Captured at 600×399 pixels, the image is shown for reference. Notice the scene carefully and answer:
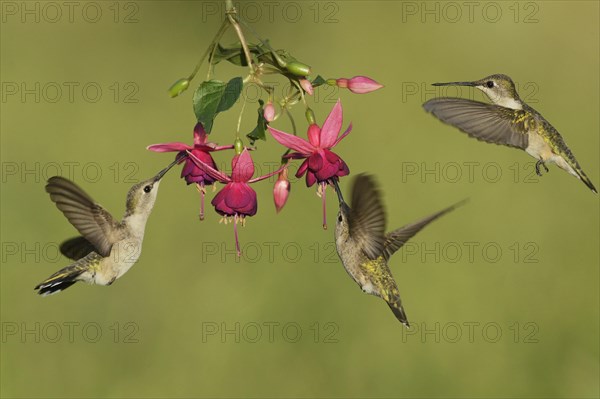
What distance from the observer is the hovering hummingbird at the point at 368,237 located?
1467mm

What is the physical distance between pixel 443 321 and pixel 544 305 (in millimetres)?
632

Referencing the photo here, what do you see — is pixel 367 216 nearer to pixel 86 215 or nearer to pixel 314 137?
pixel 314 137

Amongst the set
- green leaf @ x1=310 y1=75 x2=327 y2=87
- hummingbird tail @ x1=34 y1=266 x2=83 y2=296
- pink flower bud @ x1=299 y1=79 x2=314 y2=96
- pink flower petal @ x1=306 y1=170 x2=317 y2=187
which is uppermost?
green leaf @ x1=310 y1=75 x2=327 y2=87

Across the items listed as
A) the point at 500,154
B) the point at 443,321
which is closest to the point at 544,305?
the point at 443,321

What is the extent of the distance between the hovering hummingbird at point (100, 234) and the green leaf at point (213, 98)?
226 millimetres

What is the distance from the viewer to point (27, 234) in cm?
482

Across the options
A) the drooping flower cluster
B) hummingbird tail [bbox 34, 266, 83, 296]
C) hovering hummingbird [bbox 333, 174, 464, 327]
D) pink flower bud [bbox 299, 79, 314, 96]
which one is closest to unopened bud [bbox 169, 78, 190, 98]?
the drooping flower cluster

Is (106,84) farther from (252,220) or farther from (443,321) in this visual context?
(443,321)

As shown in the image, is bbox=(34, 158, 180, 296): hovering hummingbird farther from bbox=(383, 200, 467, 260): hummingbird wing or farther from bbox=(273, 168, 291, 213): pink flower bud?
bbox=(383, 200, 467, 260): hummingbird wing

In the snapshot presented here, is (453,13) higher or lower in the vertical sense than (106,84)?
higher

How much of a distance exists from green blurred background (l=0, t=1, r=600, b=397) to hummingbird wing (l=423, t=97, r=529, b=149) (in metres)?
2.49

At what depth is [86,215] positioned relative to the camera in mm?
1795

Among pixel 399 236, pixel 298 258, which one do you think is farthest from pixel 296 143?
pixel 298 258

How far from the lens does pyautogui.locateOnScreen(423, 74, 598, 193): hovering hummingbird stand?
165 cm
